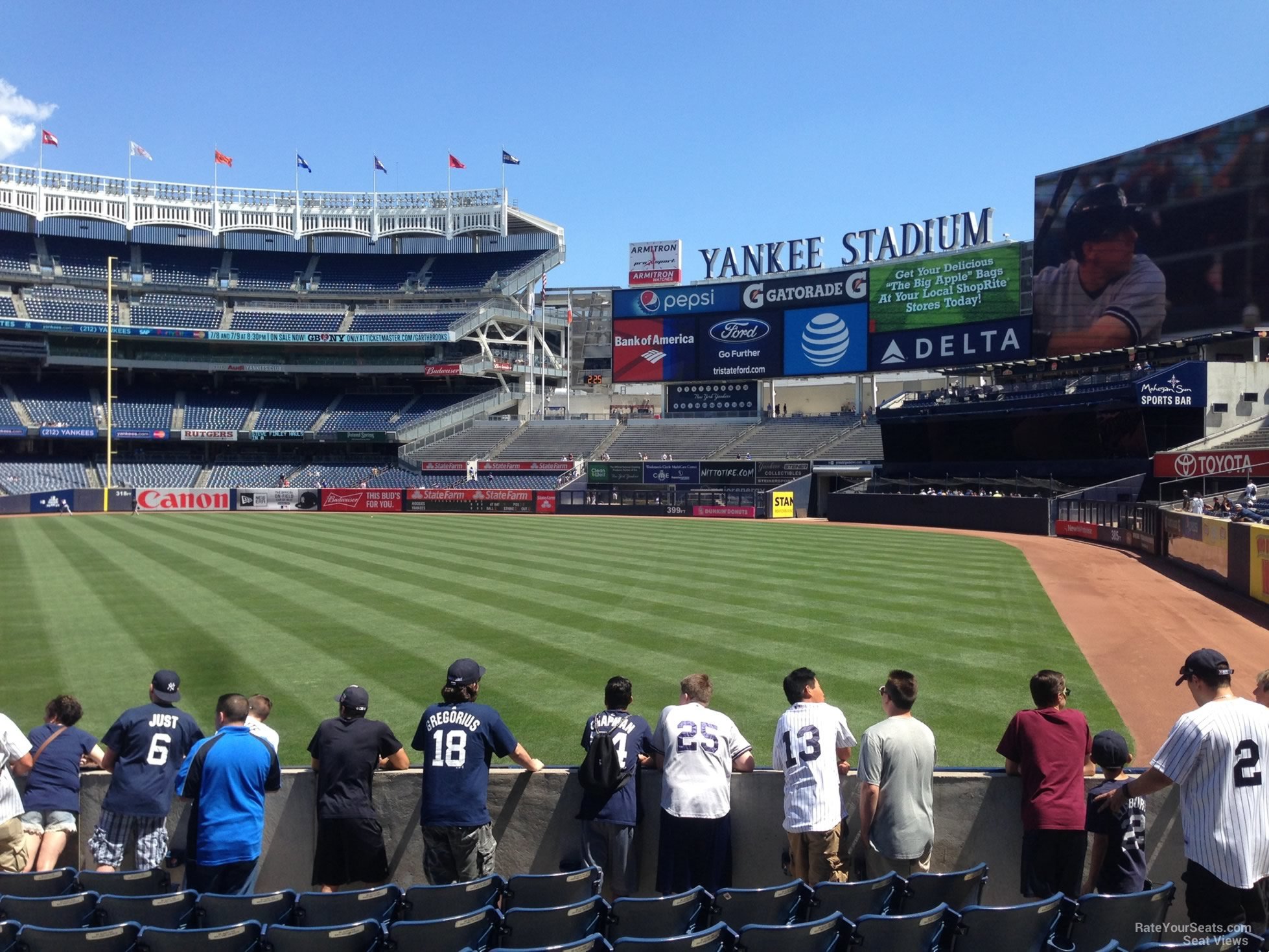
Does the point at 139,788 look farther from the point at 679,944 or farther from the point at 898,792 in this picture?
the point at 898,792

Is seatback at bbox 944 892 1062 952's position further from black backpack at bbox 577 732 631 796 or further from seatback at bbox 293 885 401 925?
seatback at bbox 293 885 401 925

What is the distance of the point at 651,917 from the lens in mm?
4742

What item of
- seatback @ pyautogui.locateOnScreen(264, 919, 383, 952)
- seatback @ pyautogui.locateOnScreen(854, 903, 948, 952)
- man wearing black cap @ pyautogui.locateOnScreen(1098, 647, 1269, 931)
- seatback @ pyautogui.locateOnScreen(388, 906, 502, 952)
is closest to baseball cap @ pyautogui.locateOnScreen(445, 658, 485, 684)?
seatback @ pyautogui.locateOnScreen(388, 906, 502, 952)

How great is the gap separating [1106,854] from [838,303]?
51638mm

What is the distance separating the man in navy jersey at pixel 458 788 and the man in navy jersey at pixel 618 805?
0.51 metres

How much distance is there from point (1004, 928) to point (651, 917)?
1.72m

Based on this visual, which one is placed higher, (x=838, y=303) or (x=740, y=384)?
(x=838, y=303)

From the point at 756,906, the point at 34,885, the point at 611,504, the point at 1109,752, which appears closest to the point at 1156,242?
the point at 611,504

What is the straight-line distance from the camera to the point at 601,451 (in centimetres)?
6384

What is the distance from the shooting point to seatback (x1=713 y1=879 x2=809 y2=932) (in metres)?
4.79

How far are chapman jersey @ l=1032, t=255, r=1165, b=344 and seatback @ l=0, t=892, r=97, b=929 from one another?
42310 millimetres

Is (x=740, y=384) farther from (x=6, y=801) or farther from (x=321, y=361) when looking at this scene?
(x=6, y=801)

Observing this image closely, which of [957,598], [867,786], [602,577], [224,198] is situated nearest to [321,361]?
[224,198]

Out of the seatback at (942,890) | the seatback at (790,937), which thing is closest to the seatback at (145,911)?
the seatback at (790,937)
